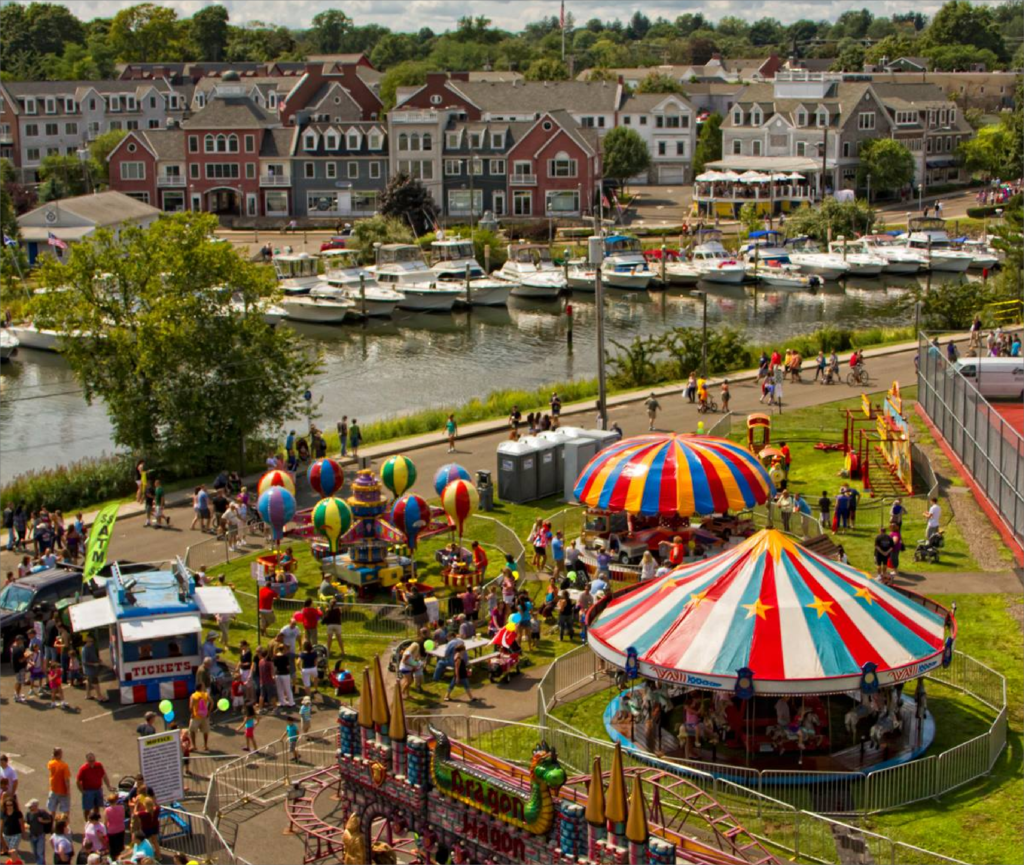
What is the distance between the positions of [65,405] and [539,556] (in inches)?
1512

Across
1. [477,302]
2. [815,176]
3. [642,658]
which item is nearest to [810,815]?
[642,658]

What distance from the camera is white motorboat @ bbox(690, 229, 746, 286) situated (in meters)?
95.1

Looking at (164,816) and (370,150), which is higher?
(370,150)

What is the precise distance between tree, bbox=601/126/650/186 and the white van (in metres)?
71.8

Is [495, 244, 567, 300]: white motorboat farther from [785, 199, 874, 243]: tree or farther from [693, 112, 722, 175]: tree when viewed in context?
[693, 112, 722, 175]: tree

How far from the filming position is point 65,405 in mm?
70188

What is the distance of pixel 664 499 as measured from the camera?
119 ft

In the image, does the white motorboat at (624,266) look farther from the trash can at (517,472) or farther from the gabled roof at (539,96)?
the trash can at (517,472)

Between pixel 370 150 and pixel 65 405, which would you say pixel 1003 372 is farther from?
pixel 370 150

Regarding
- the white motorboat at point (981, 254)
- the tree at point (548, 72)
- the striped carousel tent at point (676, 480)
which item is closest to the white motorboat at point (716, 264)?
the white motorboat at point (981, 254)

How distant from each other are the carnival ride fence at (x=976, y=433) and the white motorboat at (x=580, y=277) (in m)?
42.2

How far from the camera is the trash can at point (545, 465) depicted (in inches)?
1722

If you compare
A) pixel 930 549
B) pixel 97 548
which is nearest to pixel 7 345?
pixel 97 548

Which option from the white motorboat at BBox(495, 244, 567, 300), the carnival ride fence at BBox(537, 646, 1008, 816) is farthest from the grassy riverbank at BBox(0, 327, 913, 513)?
the white motorboat at BBox(495, 244, 567, 300)
